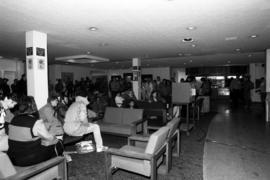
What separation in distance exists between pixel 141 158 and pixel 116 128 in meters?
2.02

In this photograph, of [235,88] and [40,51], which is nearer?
[40,51]

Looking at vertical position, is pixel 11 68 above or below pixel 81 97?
above

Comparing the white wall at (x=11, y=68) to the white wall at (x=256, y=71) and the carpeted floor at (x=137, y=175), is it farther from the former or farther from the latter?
the white wall at (x=256, y=71)

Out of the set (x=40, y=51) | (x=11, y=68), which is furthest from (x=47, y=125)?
(x=11, y=68)

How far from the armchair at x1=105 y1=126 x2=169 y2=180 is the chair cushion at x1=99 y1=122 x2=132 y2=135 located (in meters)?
1.42

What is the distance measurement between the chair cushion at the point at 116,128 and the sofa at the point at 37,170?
1953mm

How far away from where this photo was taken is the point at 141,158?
2.28m

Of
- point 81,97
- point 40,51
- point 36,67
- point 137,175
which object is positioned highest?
point 40,51

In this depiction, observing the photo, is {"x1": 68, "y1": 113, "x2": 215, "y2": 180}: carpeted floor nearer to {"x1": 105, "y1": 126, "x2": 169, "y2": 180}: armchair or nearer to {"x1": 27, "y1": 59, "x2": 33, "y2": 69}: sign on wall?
{"x1": 105, "y1": 126, "x2": 169, "y2": 180}: armchair

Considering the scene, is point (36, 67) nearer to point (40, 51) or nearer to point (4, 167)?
point (40, 51)

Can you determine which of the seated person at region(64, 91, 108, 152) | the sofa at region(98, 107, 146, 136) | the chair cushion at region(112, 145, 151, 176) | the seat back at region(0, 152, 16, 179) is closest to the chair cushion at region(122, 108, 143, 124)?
the sofa at region(98, 107, 146, 136)

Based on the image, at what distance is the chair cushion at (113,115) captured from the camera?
468cm

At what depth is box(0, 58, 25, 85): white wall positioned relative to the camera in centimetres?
1020

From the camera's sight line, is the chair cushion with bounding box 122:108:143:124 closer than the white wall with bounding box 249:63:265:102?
Yes
